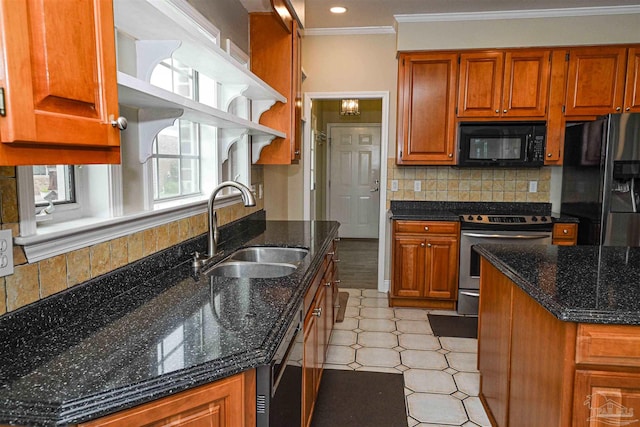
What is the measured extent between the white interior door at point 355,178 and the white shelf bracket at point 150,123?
5.77 meters

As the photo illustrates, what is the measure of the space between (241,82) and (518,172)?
3.05 m

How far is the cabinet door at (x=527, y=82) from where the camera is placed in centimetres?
370

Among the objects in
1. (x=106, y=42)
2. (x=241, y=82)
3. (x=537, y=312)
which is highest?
(x=241, y=82)

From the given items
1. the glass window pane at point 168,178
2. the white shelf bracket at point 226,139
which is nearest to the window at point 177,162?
the glass window pane at point 168,178

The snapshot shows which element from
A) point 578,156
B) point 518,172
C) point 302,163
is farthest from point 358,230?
point 578,156

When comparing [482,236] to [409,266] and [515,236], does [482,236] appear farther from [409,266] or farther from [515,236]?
[409,266]

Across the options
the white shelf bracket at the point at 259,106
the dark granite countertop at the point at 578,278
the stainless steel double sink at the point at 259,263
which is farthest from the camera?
the white shelf bracket at the point at 259,106

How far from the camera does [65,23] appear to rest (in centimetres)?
81

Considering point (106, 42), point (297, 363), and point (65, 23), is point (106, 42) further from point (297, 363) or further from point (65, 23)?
point (297, 363)

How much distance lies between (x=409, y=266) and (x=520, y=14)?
2.38 metres

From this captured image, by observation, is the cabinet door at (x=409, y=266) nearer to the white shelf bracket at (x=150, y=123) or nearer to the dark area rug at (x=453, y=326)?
the dark area rug at (x=453, y=326)

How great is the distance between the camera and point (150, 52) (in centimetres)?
147

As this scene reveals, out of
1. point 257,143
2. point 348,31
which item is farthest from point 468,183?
point 257,143

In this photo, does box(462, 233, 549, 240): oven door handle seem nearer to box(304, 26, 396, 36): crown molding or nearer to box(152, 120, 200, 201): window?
box(304, 26, 396, 36): crown molding
